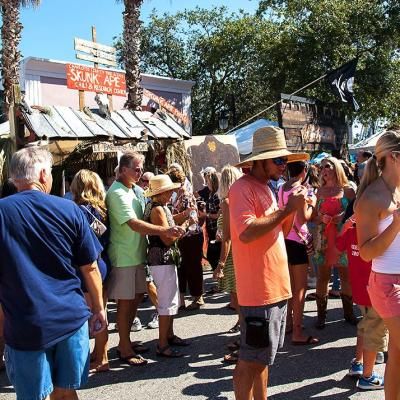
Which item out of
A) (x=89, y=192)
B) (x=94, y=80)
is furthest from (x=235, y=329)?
(x=94, y=80)

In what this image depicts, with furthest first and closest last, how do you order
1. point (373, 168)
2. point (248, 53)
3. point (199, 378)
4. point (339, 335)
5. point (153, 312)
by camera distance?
point (248, 53) < point (153, 312) < point (339, 335) < point (199, 378) < point (373, 168)

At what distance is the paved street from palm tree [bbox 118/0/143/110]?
9175mm

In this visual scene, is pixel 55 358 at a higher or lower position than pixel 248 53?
lower

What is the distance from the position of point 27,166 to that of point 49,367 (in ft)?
3.54

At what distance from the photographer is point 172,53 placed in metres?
25.9

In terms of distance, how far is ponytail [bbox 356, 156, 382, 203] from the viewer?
9.61ft

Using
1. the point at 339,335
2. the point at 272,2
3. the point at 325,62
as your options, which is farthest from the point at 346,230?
the point at 272,2

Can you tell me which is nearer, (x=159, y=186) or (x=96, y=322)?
(x=96, y=322)

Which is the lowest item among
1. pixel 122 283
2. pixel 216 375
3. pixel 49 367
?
pixel 216 375

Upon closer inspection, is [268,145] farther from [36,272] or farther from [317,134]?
[317,134]

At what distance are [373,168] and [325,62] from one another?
1612 centimetres

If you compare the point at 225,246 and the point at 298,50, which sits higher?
the point at 298,50

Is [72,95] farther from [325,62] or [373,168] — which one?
A: [373,168]

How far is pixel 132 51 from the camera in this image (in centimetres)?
1350
